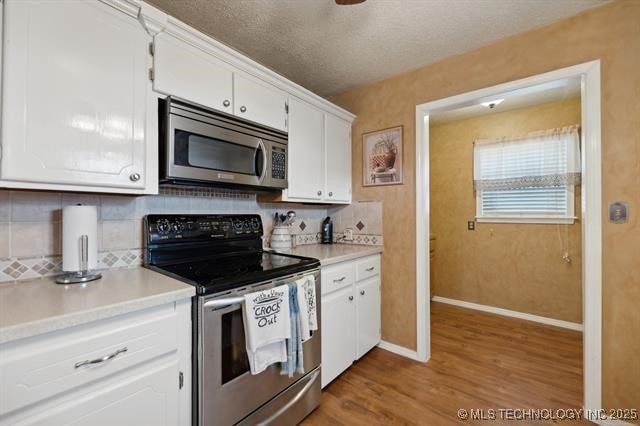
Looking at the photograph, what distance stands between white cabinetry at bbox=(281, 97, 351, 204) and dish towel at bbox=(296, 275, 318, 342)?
0.69 metres

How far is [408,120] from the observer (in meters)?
2.36

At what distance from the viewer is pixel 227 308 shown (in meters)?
1.23

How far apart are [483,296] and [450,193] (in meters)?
1.35

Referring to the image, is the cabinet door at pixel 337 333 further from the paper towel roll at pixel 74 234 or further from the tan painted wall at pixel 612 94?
the tan painted wall at pixel 612 94

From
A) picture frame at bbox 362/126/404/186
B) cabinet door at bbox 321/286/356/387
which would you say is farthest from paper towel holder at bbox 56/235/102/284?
picture frame at bbox 362/126/404/186

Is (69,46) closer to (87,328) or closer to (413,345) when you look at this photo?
(87,328)

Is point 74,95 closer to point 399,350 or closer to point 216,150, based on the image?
point 216,150

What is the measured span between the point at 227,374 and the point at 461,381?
1.70 m

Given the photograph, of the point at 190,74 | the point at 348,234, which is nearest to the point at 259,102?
the point at 190,74

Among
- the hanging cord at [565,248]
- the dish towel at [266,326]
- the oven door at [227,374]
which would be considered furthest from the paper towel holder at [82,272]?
the hanging cord at [565,248]

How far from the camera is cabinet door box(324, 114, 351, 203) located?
94.0 inches

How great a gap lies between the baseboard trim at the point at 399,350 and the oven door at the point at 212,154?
72.0 inches

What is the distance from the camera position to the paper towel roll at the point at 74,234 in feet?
3.84

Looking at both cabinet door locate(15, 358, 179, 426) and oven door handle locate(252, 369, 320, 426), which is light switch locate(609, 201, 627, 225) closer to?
oven door handle locate(252, 369, 320, 426)
